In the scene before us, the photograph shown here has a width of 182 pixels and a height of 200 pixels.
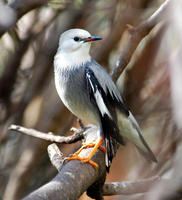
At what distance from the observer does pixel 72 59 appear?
3367 millimetres

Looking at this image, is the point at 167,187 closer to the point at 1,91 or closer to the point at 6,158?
the point at 1,91

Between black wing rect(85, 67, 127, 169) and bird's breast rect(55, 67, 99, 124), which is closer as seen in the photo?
black wing rect(85, 67, 127, 169)

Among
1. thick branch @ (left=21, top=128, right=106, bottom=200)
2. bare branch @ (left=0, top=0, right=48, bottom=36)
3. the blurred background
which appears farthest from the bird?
the blurred background

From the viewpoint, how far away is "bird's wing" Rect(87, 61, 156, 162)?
307cm

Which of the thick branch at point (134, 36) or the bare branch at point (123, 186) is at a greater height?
the thick branch at point (134, 36)

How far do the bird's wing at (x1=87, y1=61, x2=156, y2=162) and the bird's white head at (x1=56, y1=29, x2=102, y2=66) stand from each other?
18 centimetres

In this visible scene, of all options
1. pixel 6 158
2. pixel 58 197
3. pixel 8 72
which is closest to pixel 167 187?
pixel 58 197

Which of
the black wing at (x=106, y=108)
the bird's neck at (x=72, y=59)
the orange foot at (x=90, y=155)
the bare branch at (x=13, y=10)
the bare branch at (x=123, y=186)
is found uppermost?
the bare branch at (x=13, y=10)

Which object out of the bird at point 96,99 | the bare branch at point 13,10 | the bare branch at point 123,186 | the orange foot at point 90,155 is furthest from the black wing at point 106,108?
the bare branch at point 13,10

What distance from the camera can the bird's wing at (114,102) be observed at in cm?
307

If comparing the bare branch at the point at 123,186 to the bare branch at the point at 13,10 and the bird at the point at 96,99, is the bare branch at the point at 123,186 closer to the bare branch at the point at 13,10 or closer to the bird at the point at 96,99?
the bird at the point at 96,99

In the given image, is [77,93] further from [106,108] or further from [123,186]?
[123,186]

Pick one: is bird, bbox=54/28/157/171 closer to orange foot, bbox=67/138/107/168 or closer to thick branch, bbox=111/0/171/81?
orange foot, bbox=67/138/107/168

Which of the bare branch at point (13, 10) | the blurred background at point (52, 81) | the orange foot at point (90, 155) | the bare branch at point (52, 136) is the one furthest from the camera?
the blurred background at point (52, 81)
